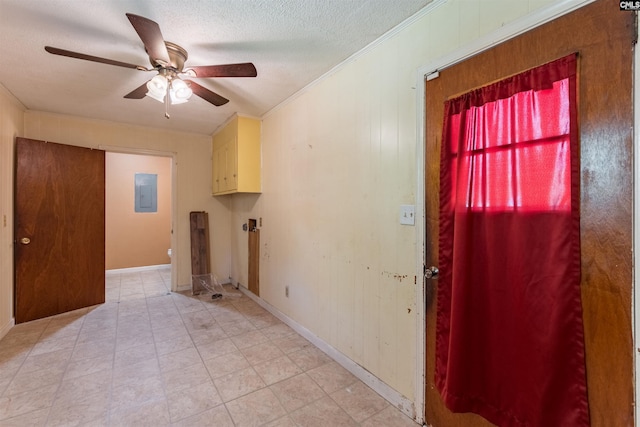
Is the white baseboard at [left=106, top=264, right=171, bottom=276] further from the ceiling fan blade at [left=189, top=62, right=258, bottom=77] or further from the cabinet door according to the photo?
the ceiling fan blade at [left=189, top=62, right=258, bottom=77]

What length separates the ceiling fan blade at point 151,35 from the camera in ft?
4.32

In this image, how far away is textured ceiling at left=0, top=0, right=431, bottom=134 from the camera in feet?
5.09

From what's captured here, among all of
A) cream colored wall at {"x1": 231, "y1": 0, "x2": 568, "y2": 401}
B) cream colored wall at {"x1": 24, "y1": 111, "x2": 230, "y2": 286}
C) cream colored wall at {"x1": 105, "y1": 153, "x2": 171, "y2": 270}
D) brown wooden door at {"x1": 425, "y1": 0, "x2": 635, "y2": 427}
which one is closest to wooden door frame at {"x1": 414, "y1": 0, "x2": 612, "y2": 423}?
cream colored wall at {"x1": 231, "y1": 0, "x2": 568, "y2": 401}

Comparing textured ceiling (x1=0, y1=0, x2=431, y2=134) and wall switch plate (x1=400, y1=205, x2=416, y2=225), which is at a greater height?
textured ceiling (x1=0, y1=0, x2=431, y2=134)

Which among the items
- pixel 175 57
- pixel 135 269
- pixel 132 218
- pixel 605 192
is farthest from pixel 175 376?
pixel 132 218

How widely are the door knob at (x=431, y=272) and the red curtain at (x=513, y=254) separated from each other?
0.20 feet

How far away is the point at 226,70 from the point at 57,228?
2.96 metres

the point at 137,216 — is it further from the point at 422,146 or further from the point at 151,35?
the point at 422,146

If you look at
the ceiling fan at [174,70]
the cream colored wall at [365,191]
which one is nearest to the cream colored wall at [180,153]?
the cream colored wall at [365,191]

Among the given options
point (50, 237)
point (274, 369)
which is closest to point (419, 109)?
point (274, 369)

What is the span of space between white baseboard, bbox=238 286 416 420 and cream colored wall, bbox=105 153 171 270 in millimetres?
3597

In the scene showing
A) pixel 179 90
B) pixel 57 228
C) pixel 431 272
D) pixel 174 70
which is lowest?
pixel 431 272

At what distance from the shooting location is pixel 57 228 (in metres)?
3.22

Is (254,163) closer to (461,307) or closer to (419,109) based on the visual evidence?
(419,109)
